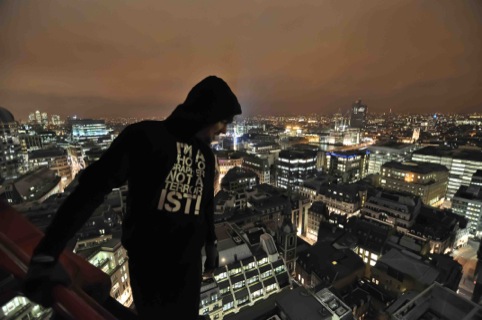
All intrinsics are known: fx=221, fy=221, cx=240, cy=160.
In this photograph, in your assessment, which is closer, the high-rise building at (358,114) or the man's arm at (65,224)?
the man's arm at (65,224)

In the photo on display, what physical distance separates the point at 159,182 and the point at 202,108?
644mm

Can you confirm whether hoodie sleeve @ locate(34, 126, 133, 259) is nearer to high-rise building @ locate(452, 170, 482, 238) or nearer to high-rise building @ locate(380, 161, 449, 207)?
high-rise building @ locate(452, 170, 482, 238)

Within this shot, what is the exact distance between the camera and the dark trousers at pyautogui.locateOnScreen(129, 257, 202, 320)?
154 cm

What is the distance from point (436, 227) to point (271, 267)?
70.5 ft

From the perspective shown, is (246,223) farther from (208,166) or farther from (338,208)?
(208,166)

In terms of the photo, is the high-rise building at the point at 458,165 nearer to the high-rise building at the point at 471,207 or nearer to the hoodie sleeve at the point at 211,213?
the high-rise building at the point at 471,207

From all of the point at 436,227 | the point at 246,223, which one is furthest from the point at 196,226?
the point at 436,227

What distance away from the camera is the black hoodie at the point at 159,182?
1230 mm

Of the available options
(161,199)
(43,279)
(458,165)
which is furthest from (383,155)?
(43,279)

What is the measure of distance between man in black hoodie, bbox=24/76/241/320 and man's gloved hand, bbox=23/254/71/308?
0.06 feet

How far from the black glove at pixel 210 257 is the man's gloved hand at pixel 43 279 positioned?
1.46 meters

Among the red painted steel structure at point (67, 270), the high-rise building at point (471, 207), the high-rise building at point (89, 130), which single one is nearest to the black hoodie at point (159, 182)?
the red painted steel structure at point (67, 270)

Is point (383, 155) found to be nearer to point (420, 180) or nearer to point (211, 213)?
point (420, 180)

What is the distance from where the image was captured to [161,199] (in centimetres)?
154
